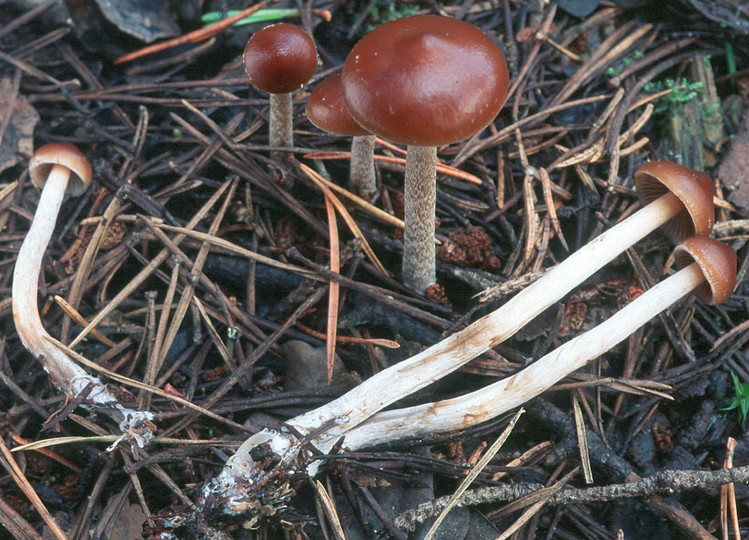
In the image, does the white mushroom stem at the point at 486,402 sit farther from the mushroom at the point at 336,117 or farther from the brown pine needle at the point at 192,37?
the brown pine needle at the point at 192,37

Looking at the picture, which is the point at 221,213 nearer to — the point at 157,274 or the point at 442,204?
the point at 157,274

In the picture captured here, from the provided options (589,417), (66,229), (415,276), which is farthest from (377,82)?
(66,229)

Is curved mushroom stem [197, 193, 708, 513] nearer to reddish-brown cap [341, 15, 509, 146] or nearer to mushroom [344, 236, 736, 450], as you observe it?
mushroom [344, 236, 736, 450]

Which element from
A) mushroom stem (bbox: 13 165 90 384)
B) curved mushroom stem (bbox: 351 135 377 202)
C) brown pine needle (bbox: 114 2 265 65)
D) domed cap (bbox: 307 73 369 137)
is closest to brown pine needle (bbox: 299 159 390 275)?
curved mushroom stem (bbox: 351 135 377 202)

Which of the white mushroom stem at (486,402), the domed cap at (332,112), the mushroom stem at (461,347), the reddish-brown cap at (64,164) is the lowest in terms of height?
the white mushroom stem at (486,402)

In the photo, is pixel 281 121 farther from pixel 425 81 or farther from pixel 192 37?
pixel 425 81

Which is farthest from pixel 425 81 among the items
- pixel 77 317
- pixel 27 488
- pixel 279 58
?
pixel 27 488

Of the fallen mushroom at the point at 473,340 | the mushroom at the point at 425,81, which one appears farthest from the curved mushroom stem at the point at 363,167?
the fallen mushroom at the point at 473,340
